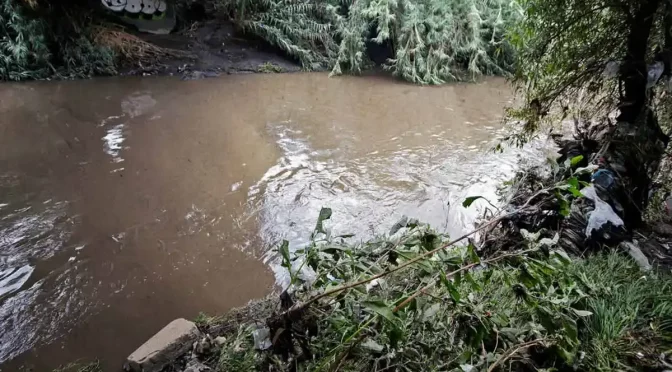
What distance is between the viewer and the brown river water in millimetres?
2691

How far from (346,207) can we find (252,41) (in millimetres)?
6318

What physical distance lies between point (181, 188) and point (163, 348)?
1.97m

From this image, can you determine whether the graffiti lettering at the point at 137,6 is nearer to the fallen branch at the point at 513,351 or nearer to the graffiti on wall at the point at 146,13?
the graffiti on wall at the point at 146,13

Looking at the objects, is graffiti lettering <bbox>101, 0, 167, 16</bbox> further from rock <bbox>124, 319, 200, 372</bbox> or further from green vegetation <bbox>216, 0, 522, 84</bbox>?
rock <bbox>124, 319, 200, 372</bbox>

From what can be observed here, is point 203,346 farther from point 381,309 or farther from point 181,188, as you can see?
point 181,188

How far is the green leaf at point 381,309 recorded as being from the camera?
1309 mm

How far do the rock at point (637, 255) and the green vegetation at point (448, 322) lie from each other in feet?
1.36

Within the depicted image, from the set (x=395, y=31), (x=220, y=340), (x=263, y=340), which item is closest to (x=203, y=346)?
(x=220, y=340)

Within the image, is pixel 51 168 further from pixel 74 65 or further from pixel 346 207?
pixel 74 65

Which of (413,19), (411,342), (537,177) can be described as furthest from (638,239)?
(413,19)

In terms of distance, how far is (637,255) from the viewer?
2287 mm

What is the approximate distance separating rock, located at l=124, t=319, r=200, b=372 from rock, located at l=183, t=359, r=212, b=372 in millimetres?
105

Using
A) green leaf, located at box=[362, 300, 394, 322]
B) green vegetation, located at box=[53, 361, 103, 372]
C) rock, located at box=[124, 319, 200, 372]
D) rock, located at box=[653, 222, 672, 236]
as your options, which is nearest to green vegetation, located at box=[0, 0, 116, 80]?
green vegetation, located at box=[53, 361, 103, 372]

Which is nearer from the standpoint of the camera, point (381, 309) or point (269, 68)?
point (381, 309)
